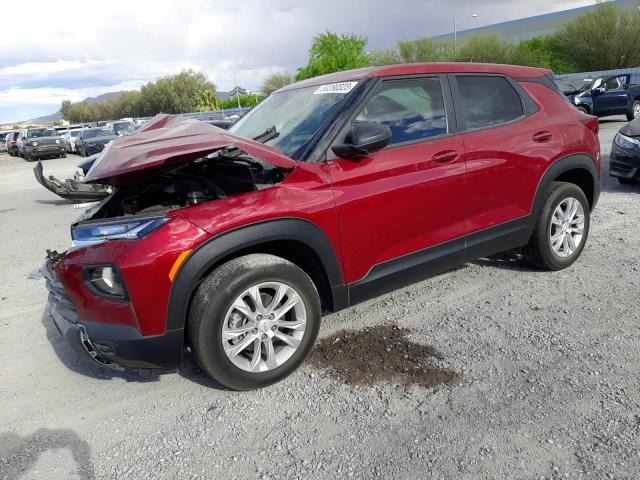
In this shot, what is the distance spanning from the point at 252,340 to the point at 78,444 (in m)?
1.05

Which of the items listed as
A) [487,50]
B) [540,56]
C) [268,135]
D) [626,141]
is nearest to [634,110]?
[626,141]

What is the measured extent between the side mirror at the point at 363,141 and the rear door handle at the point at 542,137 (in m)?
1.56

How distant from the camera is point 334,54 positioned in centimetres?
4488

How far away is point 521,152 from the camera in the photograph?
3.85 metres

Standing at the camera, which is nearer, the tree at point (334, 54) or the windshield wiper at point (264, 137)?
the windshield wiper at point (264, 137)

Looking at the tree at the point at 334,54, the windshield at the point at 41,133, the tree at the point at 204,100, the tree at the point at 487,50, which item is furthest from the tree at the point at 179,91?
the windshield at the point at 41,133

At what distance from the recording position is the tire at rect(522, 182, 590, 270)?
13.6 feet

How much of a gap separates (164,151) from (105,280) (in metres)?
0.75

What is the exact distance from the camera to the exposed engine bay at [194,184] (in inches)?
116

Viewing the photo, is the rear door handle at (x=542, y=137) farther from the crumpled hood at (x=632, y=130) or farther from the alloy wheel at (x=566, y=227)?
the crumpled hood at (x=632, y=130)

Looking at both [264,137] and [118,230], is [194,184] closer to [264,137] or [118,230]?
[118,230]

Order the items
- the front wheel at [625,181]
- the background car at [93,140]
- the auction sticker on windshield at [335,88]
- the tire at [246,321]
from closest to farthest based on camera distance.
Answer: the tire at [246,321] → the auction sticker on windshield at [335,88] → the front wheel at [625,181] → the background car at [93,140]

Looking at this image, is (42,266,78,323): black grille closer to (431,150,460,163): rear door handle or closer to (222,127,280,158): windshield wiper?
(222,127,280,158): windshield wiper

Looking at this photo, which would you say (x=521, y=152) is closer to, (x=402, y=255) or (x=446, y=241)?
(x=446, y=241)
